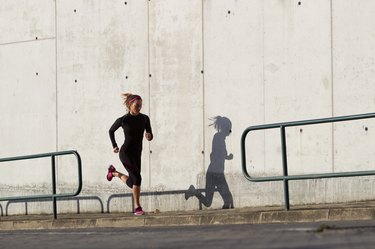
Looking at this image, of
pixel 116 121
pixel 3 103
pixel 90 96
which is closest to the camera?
pixel 116 121

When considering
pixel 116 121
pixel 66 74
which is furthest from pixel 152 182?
pixel 66 74

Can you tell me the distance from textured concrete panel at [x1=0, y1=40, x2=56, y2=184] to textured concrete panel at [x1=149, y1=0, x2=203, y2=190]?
2.04 meters

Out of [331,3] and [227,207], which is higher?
[331,3]

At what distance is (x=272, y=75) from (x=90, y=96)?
3.26 meters

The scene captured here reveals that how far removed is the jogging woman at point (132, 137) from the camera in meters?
15.9

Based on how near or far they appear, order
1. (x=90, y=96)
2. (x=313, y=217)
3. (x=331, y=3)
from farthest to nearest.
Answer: (x=90, y=96) < (x=331, y=3) < (x=313, y=217)

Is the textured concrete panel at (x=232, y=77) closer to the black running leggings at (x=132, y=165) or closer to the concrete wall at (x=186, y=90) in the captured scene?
the concrete wall at (x=186, y=90)

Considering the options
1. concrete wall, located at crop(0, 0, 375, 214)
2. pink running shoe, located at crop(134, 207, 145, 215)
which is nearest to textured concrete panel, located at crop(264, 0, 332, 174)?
concrete wall, located at crop(0, 0, 375, 214)

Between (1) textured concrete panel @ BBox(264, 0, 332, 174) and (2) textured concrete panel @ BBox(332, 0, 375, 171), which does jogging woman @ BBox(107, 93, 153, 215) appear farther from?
(2) textured concrete panel @ BBox(332, 0, 375, 171)

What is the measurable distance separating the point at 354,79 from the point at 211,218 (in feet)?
8.83

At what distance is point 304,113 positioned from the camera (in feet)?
50.0

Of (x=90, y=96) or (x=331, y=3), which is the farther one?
(x=90, y=96)

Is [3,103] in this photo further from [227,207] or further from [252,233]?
[252,233]

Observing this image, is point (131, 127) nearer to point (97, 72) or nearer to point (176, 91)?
point (176, 91)
